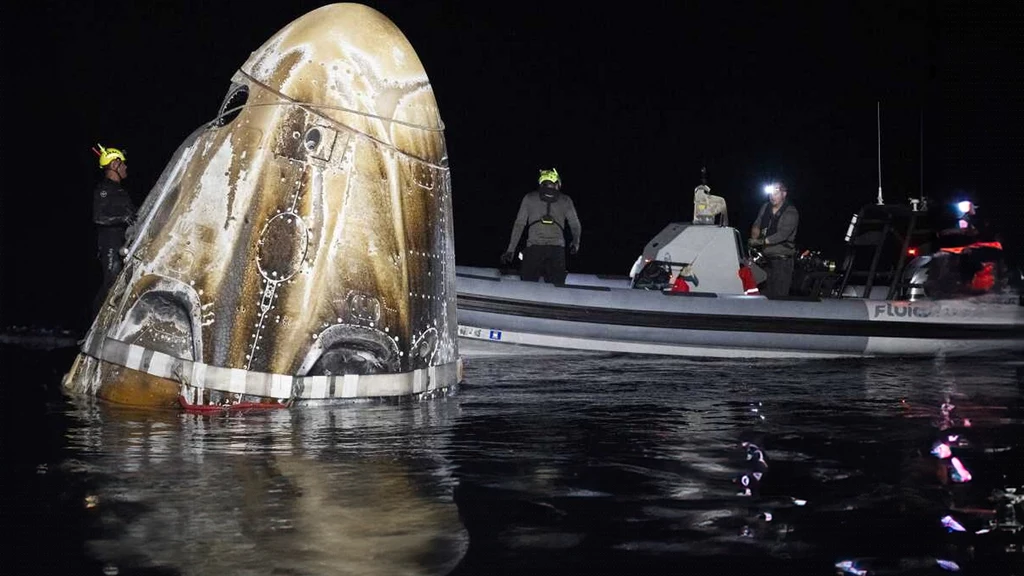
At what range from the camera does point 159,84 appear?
45.2 meters

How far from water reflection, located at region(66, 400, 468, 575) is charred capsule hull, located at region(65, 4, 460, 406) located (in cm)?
32

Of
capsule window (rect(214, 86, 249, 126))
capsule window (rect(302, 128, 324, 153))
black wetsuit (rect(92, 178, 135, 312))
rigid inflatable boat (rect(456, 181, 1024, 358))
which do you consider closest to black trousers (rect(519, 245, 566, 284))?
rigid inflatable boat (rect(456, 181, 1024, 358))

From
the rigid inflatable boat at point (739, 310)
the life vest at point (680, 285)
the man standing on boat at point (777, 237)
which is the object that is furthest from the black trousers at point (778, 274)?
the life vest at point (680, 285)

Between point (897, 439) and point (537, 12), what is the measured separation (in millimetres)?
45191

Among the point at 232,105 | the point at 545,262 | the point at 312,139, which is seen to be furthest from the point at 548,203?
the point at 312,139

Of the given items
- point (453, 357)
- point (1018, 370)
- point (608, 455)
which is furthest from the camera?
point (1018, 370)

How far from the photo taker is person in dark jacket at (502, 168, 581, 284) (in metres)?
12.8

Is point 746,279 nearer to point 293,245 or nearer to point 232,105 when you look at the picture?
point 232,105

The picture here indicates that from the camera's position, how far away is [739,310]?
12.9 m

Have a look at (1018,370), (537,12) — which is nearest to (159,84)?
(537,12)

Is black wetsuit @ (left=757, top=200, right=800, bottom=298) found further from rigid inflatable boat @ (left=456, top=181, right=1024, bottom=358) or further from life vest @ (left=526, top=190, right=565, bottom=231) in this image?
life vest @ (left=526, top=190, right=565, bottom=231)

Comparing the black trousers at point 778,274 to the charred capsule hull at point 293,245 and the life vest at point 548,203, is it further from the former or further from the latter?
the charred capsule hull at point 293,245

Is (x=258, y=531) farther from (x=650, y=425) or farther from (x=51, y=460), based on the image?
(x=650, y=425)

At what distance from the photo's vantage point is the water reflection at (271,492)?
430 centimetres
